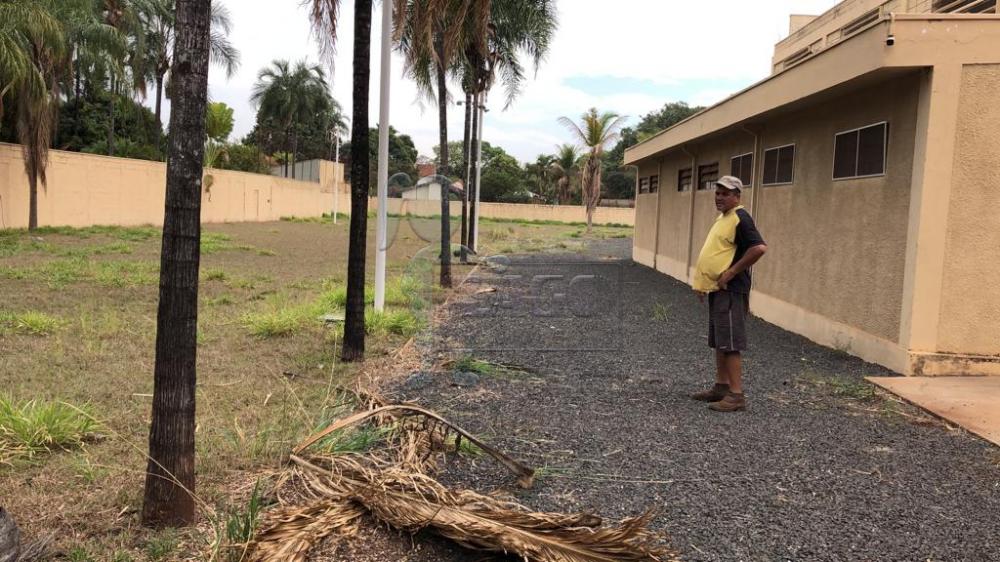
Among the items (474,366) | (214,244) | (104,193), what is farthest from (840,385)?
(104,193)

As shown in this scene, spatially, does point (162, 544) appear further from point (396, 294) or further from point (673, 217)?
point (673, 217)

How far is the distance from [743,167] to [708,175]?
5.89 ft

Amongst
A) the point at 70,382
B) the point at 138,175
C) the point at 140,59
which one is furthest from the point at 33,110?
the point at 70,382

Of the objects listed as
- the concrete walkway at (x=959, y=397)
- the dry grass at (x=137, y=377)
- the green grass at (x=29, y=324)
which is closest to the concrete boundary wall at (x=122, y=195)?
the dry grass at (x=137, y=377)

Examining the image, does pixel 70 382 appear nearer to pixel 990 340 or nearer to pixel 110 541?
pixel 110 541

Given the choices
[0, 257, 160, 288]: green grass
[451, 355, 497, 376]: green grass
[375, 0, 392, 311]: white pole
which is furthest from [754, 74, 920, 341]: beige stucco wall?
[0, 257, 160, 288]: green grass

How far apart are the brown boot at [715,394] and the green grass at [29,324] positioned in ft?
20.6

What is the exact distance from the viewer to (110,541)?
3.16 m

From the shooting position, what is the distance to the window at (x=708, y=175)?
12.7 metres

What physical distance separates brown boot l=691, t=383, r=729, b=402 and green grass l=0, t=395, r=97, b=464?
4.21m

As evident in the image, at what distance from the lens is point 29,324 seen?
7531 mm

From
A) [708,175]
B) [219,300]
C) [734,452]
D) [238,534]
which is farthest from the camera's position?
[708,175]

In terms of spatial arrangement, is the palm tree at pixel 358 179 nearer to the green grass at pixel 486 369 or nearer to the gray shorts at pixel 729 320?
the green grass at pixel 486 369

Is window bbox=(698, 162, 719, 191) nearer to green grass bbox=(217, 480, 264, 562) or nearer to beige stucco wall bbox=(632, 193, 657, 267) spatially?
beige stucco wall bbox=(632, 193, 657, 267)
